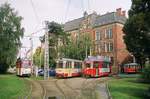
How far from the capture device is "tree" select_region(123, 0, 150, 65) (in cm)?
2791

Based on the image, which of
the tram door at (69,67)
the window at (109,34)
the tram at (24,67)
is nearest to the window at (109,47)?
the window at (109,34)

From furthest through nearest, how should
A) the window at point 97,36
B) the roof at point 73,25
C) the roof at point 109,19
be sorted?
the roof at point 73,25 < the window at point 97,36 < the roof at point 109,19

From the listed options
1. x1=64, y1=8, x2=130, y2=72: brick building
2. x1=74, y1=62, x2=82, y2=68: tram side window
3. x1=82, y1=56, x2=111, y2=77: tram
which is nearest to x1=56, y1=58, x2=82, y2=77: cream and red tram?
x1=74, y1=62, x2=82, y2=68: tram side window

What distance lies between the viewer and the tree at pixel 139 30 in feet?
91.6

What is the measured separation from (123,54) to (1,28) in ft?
93.1

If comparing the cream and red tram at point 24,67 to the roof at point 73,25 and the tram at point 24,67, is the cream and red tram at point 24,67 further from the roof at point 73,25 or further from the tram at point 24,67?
the roof at point 73,25

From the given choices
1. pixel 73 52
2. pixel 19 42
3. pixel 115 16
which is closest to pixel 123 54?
pixel 115 16

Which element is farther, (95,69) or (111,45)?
(111,45)

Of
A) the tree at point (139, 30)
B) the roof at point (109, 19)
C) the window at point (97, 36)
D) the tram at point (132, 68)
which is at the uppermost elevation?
the roof at point (109, 19)

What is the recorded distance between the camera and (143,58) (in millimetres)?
36500

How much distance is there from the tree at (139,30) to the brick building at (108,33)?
3098 centimetres

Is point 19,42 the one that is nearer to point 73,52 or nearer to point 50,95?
point 73,52

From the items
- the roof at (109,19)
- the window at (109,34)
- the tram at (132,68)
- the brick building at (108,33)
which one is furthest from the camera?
the roof at (109,19)

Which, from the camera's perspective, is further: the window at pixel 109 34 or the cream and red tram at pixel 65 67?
the window at pixel 109 34
